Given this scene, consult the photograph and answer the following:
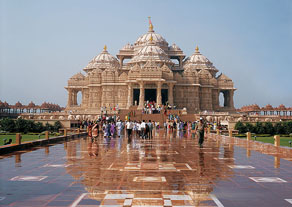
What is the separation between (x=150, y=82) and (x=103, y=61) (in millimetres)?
20677

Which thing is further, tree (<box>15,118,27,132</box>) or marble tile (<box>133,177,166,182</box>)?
tree (<box>15,118,27,132</box>)

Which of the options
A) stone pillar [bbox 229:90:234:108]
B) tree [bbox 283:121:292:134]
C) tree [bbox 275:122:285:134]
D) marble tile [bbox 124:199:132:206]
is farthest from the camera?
stone pillar [bbox 229:90:234:108]

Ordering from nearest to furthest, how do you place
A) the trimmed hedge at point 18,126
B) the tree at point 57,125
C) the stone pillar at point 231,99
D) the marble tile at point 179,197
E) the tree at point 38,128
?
the marble tile at point 179,197, the trimmed hedge at point 18,126, the tree at point 38,128, the tree at point 57,125, the stone pillar at point 231,99

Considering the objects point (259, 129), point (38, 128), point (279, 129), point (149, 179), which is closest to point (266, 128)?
point (259, 129)

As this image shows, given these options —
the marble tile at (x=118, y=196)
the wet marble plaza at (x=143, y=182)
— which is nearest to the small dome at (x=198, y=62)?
the wet marble plaza at (x=143, y=182)

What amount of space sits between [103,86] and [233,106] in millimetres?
27328

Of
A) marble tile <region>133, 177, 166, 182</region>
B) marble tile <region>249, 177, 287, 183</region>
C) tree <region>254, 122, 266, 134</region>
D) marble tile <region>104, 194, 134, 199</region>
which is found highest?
tree <region>254, 122, 266, 134</region>

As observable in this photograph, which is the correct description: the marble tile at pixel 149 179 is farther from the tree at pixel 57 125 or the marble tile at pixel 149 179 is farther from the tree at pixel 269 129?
the tree at pixel 57 125

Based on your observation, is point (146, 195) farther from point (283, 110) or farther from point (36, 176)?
point (283, 110)

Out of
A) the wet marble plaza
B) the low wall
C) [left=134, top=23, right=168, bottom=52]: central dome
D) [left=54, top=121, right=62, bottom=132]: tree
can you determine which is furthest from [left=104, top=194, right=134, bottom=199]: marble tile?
[left=134, top=23, right=168, bottom=52]: central dome

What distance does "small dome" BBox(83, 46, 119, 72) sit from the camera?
266 ft

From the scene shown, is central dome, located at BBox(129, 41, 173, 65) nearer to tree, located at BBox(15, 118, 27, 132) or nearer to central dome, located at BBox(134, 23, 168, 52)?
central dome, located at BBox(134, 23, 168, 52)

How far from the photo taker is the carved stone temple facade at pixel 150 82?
6619 centimetres

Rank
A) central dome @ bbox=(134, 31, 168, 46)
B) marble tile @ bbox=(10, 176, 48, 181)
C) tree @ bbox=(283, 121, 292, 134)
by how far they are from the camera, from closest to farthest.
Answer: marble tile @ bbox=(10, 176, 48, 181) → tree @ bbox=(283, 121, 292, 134) → central dome @ bbox=(134, 31, 168, 46)
